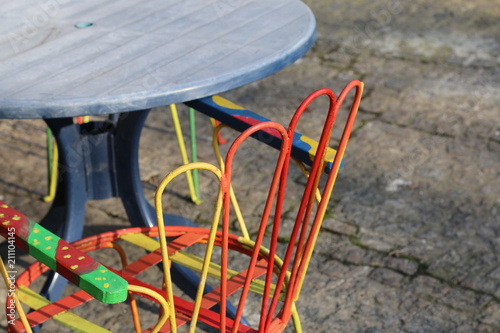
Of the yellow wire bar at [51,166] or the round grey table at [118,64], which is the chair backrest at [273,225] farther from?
A: the yellow wire bar at [51,166]

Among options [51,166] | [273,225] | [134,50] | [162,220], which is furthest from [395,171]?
[162,220]

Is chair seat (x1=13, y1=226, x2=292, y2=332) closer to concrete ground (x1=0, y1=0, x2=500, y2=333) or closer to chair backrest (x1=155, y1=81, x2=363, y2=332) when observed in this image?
chair backrest (x1=155, y1=81, x2=363, y2=332)

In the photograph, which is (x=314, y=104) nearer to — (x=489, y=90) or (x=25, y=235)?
(x=489, y=90)

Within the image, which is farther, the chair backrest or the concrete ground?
the concrete ground

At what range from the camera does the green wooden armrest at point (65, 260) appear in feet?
4.63

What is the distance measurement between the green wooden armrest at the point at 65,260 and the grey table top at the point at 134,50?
46 centimetres

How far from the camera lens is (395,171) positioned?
379 centimetres

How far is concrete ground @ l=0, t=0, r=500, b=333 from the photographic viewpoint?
2883 mm

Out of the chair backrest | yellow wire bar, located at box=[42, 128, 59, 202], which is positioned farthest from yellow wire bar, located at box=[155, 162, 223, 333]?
yellow wire bar, located at box=[42, 128, 59, 202]

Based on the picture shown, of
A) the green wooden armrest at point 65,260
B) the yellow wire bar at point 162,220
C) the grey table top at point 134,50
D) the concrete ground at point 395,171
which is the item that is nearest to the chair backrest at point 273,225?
the yellow wire bar at point 162,220

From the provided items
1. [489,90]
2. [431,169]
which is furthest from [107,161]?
[489,90]

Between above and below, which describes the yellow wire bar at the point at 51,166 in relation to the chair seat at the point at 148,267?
below

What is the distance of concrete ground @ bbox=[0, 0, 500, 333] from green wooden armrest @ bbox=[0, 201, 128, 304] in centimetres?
129

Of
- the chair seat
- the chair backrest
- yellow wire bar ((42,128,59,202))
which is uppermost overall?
the chair backrest
